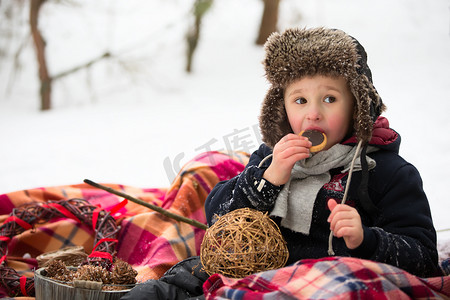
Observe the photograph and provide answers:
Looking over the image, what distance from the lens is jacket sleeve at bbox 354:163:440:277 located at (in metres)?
1.01

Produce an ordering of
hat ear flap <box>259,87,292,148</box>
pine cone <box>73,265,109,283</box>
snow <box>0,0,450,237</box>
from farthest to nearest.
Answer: snow <box>0,0,450,237</box>, hat ear flap <box>259,87,292,148</box>, pine cone <box>73,265,109,283</box>

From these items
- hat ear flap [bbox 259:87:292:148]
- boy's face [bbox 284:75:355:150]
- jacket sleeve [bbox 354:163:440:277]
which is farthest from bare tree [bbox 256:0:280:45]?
jacket sleeve [bbox 354:163:440:277]

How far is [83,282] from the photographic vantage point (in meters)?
1.15

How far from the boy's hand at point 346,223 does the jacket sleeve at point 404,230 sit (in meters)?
0.04

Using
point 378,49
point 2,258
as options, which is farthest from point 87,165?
Result: point 378,49

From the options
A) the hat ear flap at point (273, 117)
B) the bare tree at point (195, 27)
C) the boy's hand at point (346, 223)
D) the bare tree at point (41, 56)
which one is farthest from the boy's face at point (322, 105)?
the bare tree at point (41, 56)

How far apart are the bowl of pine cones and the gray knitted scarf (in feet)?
1.44

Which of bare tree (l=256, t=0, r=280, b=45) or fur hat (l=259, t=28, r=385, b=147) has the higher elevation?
bare tree (l=256, t=0, r=280, b=45)

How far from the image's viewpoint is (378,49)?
3156 mm

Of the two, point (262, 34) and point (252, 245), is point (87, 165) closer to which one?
point (262, 34)

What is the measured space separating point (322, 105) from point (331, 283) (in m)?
0.45

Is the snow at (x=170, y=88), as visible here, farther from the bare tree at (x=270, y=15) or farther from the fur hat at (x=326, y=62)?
the fur hat at (x=326, y=62)

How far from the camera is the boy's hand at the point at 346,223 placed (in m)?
0.96

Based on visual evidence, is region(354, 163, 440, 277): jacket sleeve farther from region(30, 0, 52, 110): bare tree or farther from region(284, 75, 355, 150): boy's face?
region(30, 0, 52, 110): bare tree
